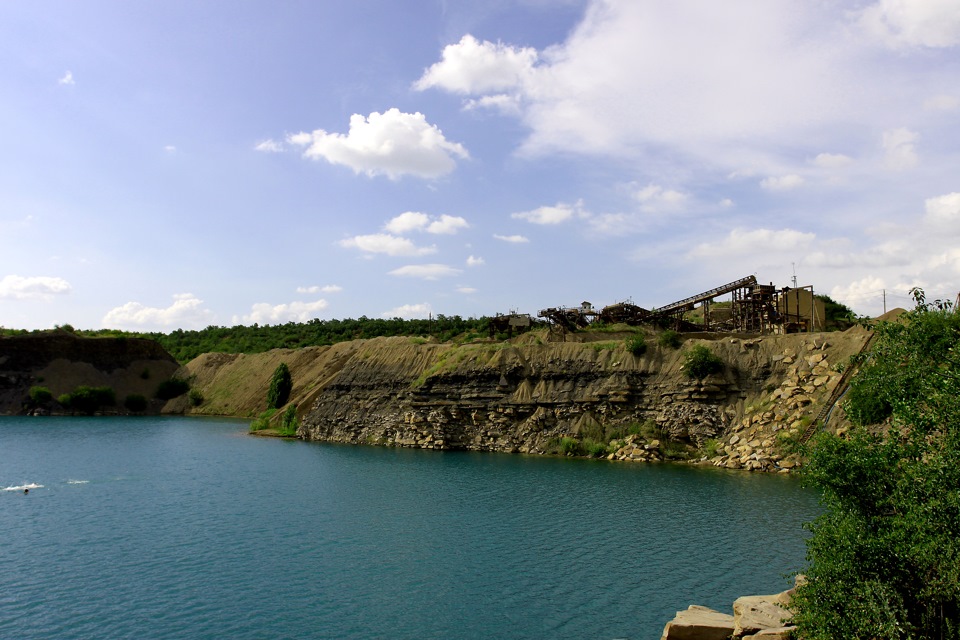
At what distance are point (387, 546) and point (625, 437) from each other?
28288 millimetres

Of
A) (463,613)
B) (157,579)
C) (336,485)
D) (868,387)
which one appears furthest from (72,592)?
(868,387)

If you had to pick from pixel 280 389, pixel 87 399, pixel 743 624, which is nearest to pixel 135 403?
pixel 87 399

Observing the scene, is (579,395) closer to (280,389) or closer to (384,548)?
(384,548)

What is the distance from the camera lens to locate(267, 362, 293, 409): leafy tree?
82531 millimetres

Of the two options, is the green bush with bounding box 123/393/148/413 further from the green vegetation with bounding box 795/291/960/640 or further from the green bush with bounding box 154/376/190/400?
the green vegetation with bounding box 795/291/960/640

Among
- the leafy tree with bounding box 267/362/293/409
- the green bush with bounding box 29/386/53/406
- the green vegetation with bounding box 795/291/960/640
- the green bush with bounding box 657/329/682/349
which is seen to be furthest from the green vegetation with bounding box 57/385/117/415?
the green vegetation with bounding box 795/291/960/640

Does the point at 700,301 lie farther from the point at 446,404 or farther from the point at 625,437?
the point at 446,404

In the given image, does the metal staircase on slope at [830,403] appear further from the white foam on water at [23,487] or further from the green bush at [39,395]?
the green bush at [39,395]

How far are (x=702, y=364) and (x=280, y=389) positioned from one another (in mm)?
53781

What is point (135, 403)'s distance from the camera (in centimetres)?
9750

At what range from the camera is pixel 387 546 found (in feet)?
82.8

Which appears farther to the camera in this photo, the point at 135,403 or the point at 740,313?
the point at 135,403

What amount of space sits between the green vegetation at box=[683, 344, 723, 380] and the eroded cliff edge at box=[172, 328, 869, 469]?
2.11 ft

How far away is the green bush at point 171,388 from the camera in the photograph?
101875mm
